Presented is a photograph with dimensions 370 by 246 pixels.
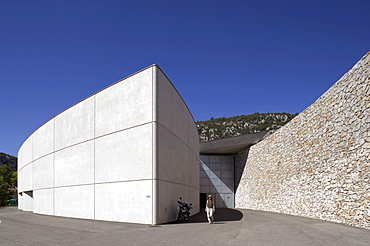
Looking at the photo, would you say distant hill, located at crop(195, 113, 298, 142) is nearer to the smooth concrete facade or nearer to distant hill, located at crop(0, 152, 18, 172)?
the smooth concrete facade

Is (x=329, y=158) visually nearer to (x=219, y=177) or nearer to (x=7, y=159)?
(x=219, y=177)

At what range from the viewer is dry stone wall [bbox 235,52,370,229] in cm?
1288

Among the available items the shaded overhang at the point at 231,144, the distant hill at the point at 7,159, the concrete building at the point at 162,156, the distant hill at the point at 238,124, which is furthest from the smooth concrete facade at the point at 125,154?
the distant hill at the point at 7,159

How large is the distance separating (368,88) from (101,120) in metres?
12.6

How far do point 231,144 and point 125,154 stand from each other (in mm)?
17059

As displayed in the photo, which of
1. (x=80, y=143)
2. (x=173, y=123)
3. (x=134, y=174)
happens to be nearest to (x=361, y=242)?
(x=134, y=174)

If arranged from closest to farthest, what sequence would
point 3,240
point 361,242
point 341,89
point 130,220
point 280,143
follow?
1. point 361,242
2. point 3,240
3. point 341,89
4. point 130,220
5. point 280,143

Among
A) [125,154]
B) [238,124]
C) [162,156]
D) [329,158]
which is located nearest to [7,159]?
[238,124]

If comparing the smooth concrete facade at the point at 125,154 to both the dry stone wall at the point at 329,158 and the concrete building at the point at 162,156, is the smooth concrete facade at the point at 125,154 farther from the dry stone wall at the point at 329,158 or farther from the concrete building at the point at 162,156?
the dry stone wall at the point at 329,158

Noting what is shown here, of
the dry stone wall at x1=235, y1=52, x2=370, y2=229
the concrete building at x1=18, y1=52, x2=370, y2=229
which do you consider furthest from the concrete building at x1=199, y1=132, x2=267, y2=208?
the concrete building at x1=18, y1=52, x2=370, y2=229

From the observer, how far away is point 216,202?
120 ft

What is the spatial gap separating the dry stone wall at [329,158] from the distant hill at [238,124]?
152 ft

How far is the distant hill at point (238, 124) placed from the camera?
72062 millimetres

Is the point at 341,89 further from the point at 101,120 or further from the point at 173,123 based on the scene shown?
the point at 101,120
